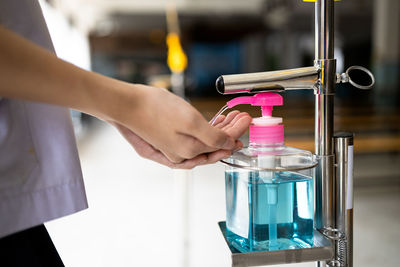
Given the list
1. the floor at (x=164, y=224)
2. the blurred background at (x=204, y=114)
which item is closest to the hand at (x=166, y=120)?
the floor at (x=164, y=224)

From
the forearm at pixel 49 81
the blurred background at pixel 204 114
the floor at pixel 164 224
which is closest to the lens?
the forearm at pixel 49 81

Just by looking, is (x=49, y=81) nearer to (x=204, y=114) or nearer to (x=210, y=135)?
(x=210, y=135)

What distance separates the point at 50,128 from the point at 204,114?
3.29 metres

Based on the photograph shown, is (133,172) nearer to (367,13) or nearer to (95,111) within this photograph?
(95,111)

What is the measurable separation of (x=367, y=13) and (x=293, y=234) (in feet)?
35.2

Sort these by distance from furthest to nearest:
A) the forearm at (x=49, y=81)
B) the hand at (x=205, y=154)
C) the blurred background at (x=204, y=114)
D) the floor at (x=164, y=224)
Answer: the blurred background at (x=204, y=114) < the floor at (x=164, y=224) < the hand at (x=205, y=154) < the forearm at (x=49, y=81)

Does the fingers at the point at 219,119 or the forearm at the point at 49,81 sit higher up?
the forearm at the point at 49,81

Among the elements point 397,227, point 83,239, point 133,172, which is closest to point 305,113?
point 133,172

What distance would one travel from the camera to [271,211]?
444 millimetres

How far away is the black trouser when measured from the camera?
404 mm

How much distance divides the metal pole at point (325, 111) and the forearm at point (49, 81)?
262 mm

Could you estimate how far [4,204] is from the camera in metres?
0.39

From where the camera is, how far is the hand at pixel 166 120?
359mm

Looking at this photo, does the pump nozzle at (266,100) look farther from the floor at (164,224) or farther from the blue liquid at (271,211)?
the floor at (164,224)
